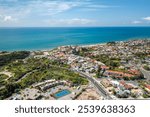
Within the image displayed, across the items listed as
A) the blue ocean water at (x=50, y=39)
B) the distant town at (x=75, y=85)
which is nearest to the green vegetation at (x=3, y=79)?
the distant town at (x=75, y=85)

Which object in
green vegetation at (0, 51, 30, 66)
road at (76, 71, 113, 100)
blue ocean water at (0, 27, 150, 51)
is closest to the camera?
road at (76, 71, 113, 100)

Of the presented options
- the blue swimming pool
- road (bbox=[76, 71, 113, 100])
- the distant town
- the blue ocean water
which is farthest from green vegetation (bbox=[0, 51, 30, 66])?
the blue swimming pool

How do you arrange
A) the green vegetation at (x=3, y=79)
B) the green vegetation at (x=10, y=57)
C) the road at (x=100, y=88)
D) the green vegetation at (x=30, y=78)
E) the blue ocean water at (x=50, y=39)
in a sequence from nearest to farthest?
the road at (x=100, y=88) < the green vegetation at (x=30, y=78) < the green vegetation at (x=3, y=79) < the green vegetation at (x=10, y=57) < the blue ocean water at (x=50, y=39)

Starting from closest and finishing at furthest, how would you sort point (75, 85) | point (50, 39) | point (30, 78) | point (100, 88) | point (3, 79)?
point (100, 88)
point (75, 85)
point (30, 78)
point (3, 79)
point (50, 39)

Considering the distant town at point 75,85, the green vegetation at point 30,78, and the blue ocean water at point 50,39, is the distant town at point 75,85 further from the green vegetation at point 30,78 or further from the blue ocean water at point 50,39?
the blue ocean water at point 50,39

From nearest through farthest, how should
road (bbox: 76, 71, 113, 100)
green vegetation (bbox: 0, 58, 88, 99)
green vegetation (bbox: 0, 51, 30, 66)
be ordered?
1. road (bbox: 76, 71, 113, 100)
2. green vegetation (bbox: 0, 58, 88, 99)
3. green vegetation (bbox: 0, 51, 30, 66)

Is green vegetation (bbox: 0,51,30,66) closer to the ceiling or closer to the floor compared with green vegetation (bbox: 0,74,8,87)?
closer to the ceiling

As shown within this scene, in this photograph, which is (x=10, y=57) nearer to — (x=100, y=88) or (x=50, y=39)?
(x=100, y=88)

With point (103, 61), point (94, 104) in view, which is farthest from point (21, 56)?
point (94, 104)

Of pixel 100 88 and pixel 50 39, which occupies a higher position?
pixel 50 39

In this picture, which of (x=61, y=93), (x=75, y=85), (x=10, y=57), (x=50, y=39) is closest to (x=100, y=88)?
(x=75, y=85)

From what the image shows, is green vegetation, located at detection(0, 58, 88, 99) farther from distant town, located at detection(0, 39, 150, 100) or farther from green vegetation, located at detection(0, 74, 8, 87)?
green vegetation, located at detection(0, 74, 8, 87)
